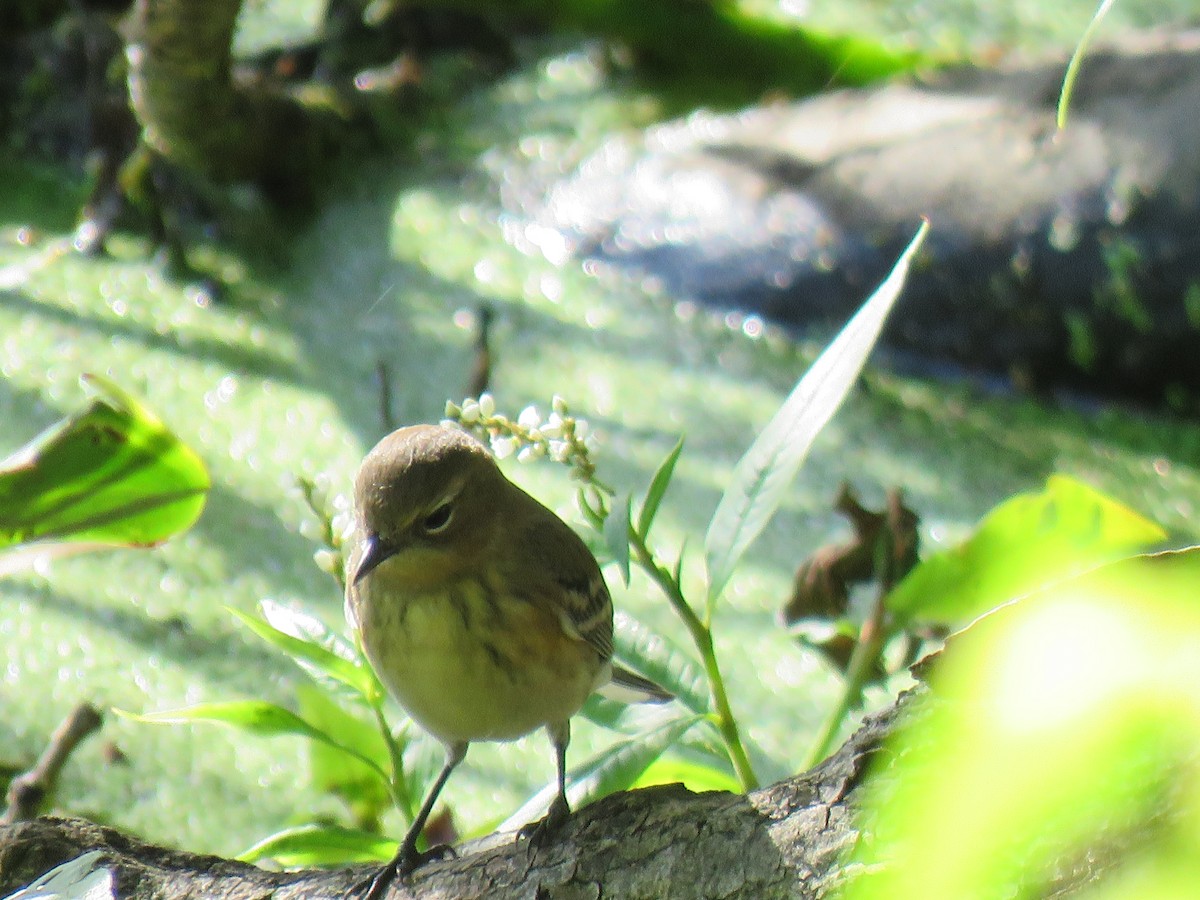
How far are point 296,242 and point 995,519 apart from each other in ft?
7.10

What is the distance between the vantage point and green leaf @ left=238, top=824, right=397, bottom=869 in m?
1.40

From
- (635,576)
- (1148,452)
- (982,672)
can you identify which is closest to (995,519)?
(982,672)

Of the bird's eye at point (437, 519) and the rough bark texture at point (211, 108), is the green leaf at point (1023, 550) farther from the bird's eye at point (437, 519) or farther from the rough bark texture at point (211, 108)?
the rough bark texture at point (211, 108)

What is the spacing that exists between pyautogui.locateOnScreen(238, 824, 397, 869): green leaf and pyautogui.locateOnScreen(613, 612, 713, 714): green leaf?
0.34 m

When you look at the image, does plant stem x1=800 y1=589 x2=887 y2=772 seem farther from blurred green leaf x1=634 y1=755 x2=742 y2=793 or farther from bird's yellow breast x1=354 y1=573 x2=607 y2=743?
bird's yellow breast x1=354 y1=573 x2=607 y2=743

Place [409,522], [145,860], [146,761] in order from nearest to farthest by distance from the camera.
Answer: [145,860] → [409,522] → [146,761]

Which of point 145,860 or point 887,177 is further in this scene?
point 887,177

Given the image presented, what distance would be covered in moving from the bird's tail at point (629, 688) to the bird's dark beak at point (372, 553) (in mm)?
425

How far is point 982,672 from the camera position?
1.79 feet

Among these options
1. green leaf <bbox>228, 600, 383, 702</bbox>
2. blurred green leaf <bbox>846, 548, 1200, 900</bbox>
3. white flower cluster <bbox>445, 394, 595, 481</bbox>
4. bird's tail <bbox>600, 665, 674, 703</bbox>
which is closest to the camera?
blurred green leaf <bbox>846, 548, 1200, 900</bbox>

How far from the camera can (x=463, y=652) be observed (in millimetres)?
1399

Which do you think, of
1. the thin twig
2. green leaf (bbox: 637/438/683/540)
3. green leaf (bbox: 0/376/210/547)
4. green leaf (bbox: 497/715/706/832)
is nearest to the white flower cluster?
green leaf (bbox: 637/438/683/540)

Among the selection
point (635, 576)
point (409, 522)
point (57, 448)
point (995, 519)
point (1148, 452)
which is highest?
point (57, 448)

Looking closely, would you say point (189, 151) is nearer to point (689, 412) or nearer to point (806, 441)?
point (689, 412)
